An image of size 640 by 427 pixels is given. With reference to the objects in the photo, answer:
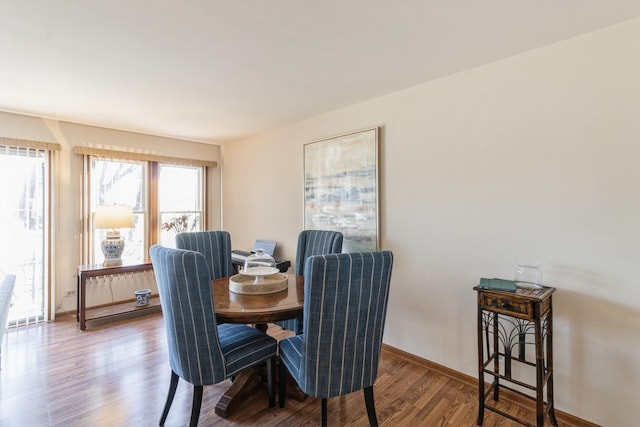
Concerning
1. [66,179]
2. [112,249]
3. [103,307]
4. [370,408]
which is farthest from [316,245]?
[66,179]

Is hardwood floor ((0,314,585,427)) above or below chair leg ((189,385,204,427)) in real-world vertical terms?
below

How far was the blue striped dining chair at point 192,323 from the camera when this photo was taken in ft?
5.17

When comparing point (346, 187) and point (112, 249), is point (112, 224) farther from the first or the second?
point (346, 187)

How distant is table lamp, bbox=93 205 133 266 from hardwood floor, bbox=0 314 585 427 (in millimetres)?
1022

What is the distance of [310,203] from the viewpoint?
11.6 feet

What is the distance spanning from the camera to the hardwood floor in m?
1.92

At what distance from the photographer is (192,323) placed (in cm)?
161

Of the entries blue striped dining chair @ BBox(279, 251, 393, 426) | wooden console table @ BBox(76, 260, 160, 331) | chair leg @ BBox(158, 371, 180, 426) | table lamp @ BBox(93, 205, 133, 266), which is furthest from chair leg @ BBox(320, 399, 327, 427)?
table lamp @ BBox(93, 205, 133, 266)

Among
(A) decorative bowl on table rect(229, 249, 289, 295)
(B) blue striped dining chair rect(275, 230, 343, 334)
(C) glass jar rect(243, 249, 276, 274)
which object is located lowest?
(A) decorative bowl on table rect(229, 249, 289, 295)

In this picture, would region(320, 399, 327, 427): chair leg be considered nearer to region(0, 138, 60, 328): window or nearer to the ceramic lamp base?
the ceramic lamp base

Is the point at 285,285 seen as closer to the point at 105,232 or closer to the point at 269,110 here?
the point at 269,110

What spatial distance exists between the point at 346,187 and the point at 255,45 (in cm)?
157

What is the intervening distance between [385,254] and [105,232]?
3.89 m

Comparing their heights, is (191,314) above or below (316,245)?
below
